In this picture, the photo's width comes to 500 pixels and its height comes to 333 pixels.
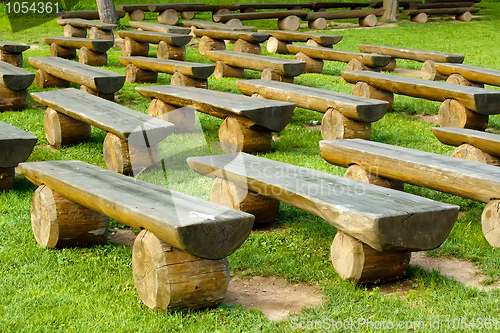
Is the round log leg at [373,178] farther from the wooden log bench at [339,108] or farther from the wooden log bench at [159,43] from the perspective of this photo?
the wooden log bench at [159,43]

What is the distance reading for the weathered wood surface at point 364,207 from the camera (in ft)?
9.50

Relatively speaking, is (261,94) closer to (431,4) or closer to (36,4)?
(431,4)

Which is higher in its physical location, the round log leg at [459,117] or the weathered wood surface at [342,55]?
the weathered wood surface at [342,55]

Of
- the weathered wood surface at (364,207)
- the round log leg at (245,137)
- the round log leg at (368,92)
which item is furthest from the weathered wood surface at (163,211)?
the round log leg at (368,92)

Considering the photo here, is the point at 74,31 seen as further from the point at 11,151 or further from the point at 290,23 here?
the point at 11,151

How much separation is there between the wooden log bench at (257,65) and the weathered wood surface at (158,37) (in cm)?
63

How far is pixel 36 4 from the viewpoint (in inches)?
783

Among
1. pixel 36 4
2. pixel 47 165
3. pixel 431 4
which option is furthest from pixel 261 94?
pixel 36 4

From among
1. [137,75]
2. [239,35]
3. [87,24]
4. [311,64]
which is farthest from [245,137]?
[87,24]

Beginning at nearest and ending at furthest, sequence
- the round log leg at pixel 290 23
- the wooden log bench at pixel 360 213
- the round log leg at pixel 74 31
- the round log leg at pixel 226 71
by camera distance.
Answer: the wooden log bench at pixel 360 213, the round log leg at pixel 226 71, the round log leg at pixel 74 31, the round log leg at pixel 290 23

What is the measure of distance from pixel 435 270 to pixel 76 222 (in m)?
Result: 2.36

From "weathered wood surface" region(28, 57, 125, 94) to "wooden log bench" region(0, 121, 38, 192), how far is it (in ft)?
6.35

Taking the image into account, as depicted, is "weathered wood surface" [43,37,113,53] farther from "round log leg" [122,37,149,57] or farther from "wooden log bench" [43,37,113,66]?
"round log leg" [122,37,149,57]

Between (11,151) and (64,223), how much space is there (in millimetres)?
1239
